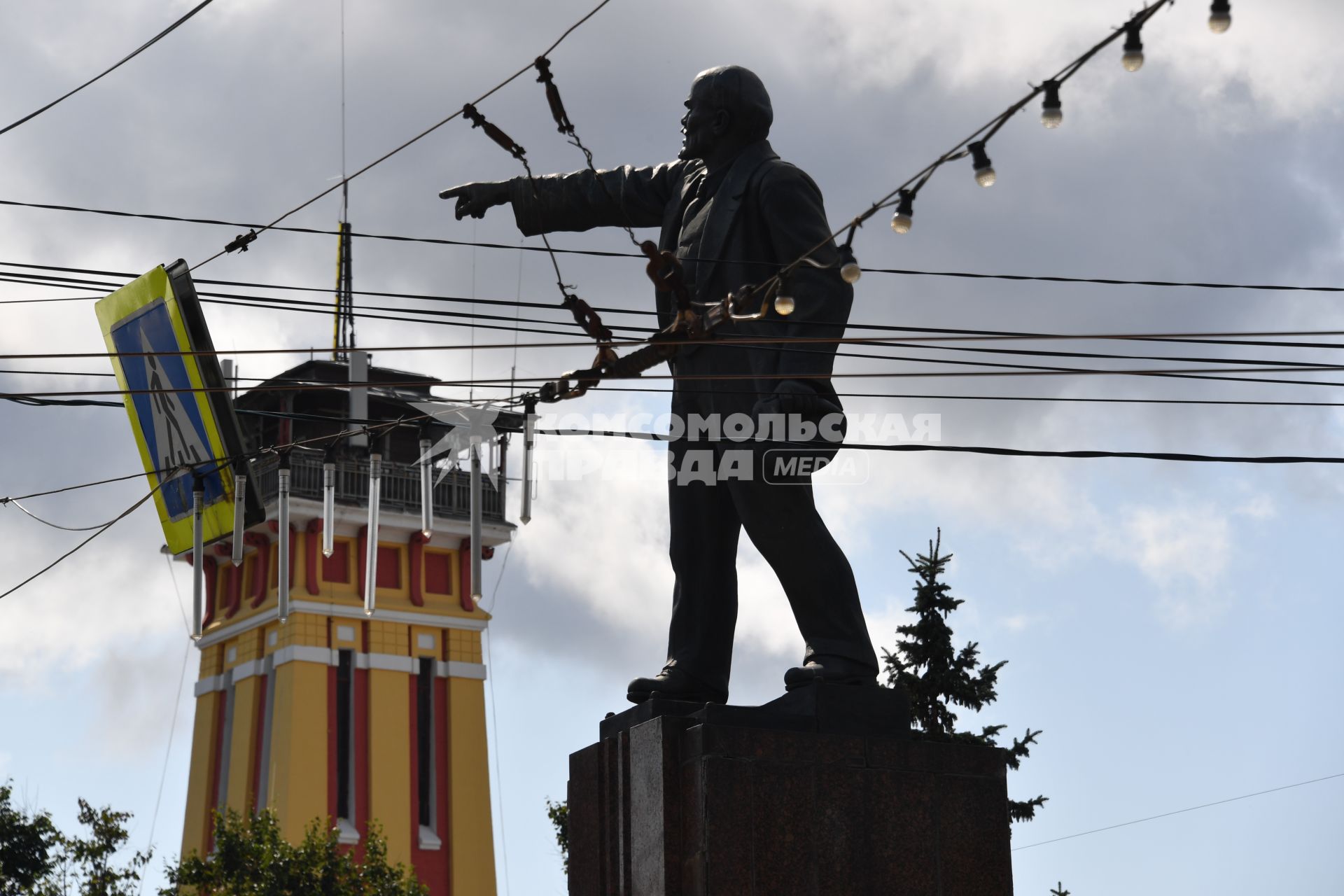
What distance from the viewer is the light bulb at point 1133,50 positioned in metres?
5.22

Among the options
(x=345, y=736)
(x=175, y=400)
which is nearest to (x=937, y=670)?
(x=175, y=400)

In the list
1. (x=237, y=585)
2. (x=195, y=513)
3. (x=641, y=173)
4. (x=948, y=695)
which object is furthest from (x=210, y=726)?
(x=641, y=173)

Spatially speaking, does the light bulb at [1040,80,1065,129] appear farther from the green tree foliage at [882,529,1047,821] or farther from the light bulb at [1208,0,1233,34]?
the green tree foliage at [882,529,1047,821]

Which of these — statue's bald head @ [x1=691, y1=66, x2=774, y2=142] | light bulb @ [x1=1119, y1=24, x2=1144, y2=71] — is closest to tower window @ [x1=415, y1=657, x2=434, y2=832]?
statue's bald head @ [x1=691, y1=66, x2=774, y2=142]

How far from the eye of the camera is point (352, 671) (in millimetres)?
33812

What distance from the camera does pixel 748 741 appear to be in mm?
6871

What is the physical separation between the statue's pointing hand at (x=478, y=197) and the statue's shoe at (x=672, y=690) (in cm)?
247

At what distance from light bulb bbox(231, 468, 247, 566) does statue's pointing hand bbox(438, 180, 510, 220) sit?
300 cm

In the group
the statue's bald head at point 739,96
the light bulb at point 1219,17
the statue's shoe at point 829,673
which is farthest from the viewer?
the statue's bald head at point 739,96

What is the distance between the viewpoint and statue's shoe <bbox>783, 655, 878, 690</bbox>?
7145 millimetres

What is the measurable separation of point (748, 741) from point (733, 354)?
1.69m

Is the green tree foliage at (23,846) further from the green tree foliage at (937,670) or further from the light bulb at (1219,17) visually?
the light bulb at (1219,17)

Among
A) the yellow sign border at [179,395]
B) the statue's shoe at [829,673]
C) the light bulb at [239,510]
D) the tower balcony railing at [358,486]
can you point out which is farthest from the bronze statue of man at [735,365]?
the tower balcony railing at [358,486]

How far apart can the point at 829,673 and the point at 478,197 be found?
2994 mm
